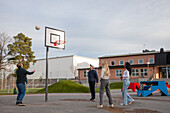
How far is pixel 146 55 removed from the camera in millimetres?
43812

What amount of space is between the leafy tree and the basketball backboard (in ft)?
89.6

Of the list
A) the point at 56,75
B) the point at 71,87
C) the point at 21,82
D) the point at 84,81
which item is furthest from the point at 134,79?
the point at 21,82

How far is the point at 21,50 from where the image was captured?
40.1 m

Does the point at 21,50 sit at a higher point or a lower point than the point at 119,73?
higher

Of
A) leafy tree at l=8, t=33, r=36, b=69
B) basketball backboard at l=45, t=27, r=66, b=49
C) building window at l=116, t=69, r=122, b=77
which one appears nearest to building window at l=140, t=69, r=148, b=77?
building window at l=116, t=69, r=122, b=77

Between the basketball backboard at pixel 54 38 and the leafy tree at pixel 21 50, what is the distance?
89.6 feet

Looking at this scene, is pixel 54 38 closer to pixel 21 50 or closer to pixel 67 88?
pixel 67 88

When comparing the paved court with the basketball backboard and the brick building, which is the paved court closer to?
the basketball backboard

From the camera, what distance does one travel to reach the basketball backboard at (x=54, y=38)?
11.5m

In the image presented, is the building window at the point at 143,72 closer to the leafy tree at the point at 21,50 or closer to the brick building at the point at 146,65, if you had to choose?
the brick building at the point at 146,65

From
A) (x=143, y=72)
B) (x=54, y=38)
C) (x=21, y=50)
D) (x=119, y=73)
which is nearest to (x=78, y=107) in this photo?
(x=54, y=38)

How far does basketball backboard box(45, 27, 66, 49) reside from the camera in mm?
11531

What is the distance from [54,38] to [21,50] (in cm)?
3008

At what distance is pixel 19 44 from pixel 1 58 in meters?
5.08
